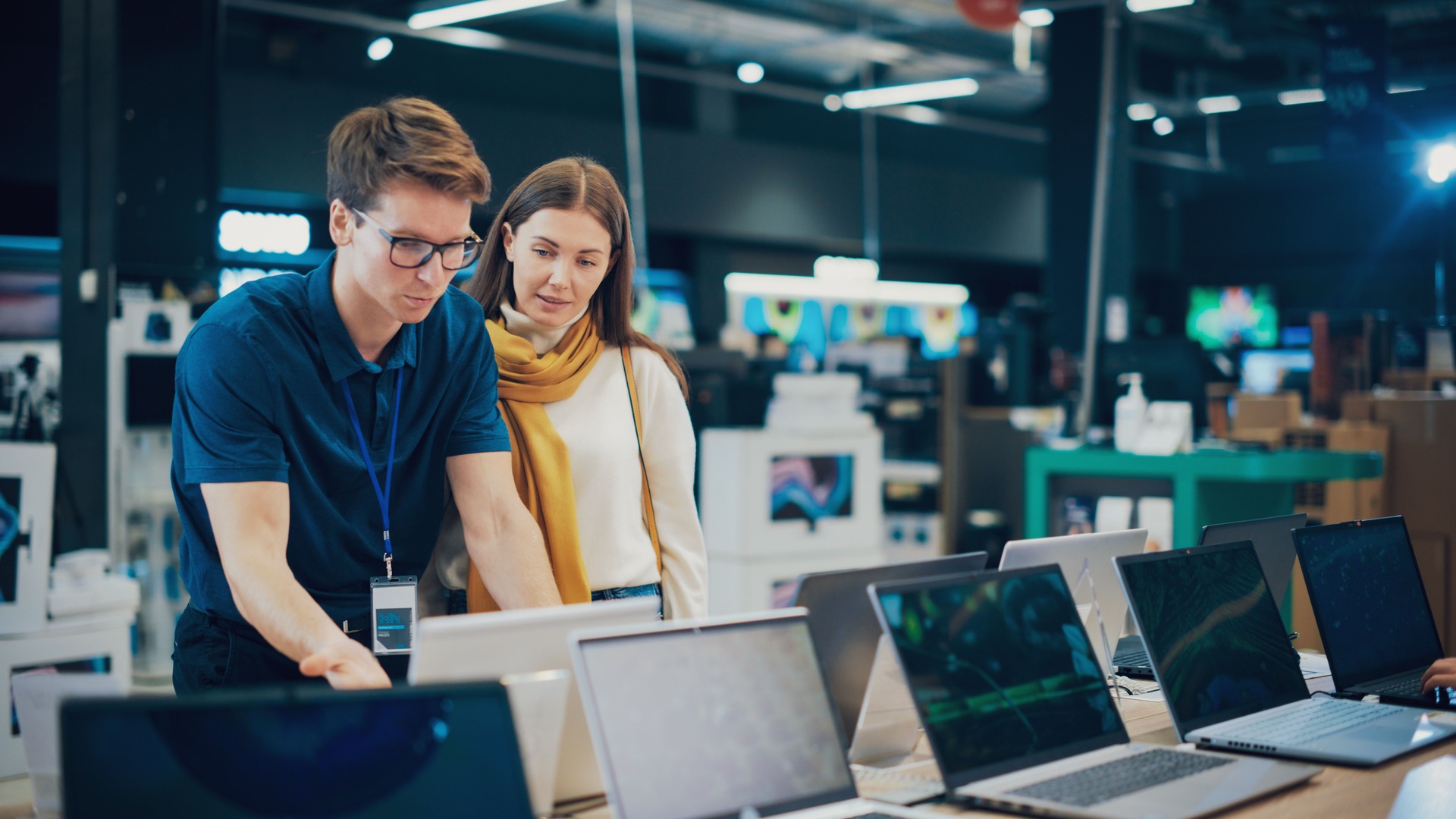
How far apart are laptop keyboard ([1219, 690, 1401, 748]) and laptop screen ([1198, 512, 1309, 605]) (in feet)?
0.84

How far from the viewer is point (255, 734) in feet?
3.72

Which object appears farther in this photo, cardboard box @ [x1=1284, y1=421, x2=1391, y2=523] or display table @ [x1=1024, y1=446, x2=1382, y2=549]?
cardboard box @ [x1=1284, y1=421, x2=1391, y2=523]

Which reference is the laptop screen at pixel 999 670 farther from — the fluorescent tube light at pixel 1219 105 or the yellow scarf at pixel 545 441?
the fluorescent tube light at pixel 1219 105

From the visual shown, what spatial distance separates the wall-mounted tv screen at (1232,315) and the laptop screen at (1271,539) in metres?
14.6

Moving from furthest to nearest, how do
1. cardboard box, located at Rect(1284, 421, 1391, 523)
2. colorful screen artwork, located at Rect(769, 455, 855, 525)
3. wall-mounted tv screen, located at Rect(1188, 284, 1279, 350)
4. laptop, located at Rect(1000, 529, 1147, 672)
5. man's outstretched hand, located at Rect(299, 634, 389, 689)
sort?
1. wall-mounted tv screen, located at Rect(1188, 284, 1279, 350)
2. colorful screen artwork, located at Rect(769, 455, 855, 525)
3. cardboard box, located at Rect(1284, 421, 1391, 523)
4. laptop, located at Rect(1000, 529, 1147, 672)
5. man's outstretched hand, located at Rect(299, 634, 389, 689)

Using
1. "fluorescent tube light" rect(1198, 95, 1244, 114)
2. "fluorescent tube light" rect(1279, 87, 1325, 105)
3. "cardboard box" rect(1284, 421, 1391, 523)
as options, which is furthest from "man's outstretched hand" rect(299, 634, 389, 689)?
"fluorescent tube light" rect(1279, 87, 1325, 105)

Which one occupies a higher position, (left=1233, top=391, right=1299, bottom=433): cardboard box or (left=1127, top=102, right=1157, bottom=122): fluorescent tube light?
(left=1127, top=102, right=1157, bottom=122): fluorescent tube light

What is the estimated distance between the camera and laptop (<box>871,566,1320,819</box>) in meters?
1.63

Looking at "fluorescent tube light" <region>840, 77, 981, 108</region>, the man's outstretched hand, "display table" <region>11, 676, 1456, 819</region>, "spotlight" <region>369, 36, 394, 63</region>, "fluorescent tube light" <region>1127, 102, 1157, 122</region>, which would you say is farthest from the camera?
"fluorescent tube light" <region>1127, 102, 1157, 122</region>

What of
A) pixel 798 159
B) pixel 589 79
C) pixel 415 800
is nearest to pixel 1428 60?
pixel 798 159

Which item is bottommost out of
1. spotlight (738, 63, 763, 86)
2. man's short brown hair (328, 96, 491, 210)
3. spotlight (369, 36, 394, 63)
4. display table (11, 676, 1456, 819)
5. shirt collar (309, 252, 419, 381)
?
display table (11, 676, 1456, 819)

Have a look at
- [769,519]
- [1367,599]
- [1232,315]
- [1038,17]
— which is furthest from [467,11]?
[1232,315]

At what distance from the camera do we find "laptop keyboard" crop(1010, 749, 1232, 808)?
1.62m

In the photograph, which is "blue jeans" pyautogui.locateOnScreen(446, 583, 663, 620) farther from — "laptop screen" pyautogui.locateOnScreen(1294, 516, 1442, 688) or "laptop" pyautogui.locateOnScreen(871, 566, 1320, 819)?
"laptop screen" pyautogui.locateOnScreen(1294, 516, 1442, 688)
